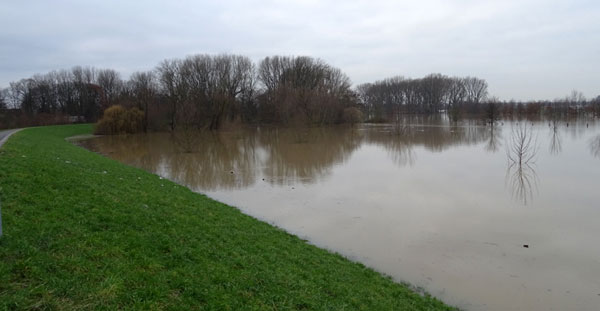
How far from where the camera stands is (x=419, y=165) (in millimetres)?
20516

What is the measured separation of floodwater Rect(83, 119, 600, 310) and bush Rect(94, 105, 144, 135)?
30.3 metres

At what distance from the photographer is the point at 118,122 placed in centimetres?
4931

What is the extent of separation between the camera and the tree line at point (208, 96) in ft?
→ 179

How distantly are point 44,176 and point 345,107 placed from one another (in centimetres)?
6522

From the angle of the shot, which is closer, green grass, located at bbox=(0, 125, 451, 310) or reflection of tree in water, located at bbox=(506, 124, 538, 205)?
green grass, located at bbox=(0, 125, 451, 310)

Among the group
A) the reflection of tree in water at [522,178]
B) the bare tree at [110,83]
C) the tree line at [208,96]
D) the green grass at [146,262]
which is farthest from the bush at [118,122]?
the reflection of tree in water at [522,178]

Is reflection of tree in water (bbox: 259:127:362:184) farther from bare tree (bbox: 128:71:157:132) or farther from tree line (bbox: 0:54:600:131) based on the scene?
bare tree (bbox: 128:71:157:132)

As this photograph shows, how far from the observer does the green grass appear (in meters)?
3.78

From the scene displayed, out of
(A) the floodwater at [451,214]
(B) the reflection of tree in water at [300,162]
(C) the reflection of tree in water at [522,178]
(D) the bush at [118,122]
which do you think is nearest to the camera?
(A) the floodwater at [451,214]

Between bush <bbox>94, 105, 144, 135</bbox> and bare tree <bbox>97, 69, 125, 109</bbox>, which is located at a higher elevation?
bare tree <bbox>97, 69, 125, 109</bbox>

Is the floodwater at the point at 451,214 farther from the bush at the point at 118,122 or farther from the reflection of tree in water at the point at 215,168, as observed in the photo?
the bush at the point at 118,122

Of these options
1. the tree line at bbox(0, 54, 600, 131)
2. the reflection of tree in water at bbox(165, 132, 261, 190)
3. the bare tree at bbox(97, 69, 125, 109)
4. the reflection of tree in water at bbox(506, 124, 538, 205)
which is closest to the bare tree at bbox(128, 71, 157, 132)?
the tree line at bbox(0, 54, 600, 131)

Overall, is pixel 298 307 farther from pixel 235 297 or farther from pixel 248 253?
pixel 248 253

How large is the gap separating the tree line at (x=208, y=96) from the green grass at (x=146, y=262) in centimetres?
3442
